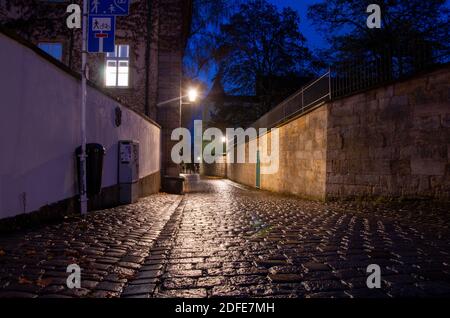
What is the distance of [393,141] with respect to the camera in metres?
9.67

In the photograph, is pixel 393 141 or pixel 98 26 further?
pixel 393 141

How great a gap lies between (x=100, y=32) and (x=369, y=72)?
7707 mm

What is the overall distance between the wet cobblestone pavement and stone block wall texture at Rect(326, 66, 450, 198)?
237cm

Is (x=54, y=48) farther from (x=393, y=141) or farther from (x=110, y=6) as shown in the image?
(x=393, y=141)

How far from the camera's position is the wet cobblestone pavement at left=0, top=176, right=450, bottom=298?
9.94 feet

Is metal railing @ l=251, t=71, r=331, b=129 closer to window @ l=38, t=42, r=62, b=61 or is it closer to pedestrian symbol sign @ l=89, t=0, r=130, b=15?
pedestrian symbol sign @ l=89, t=0, r=130, b=15

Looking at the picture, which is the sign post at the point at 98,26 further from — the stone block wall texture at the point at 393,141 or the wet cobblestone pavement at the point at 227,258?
the stone block wall texture at the point at 393,141

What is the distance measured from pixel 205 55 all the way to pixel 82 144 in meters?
19.1

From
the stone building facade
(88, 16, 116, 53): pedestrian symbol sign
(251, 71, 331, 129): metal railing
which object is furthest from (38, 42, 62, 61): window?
(88, 16, 116, 53): pedestrian symbol sign

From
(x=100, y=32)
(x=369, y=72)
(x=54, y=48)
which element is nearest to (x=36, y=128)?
(x=100, y=32)

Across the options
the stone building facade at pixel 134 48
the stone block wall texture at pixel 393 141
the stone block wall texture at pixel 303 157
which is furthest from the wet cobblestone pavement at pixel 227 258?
the stone building facade at pixel 134 48
